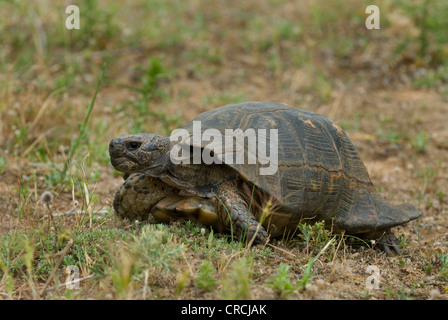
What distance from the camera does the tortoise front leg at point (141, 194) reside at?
3.40m

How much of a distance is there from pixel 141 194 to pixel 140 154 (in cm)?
32

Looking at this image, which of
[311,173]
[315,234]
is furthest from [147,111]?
[315,234]

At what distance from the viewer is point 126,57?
820 centimetres

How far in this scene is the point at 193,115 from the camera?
663 cm

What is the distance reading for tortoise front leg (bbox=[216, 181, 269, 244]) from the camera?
118 inches

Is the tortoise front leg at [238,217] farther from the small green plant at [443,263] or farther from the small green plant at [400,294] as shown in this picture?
the small green plant at [443,263]

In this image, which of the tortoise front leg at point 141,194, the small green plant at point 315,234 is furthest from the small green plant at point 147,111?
the small green plant at point 315,234

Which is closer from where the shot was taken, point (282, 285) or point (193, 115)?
point (282, 285)

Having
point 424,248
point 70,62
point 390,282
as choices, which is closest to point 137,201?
point 390,282

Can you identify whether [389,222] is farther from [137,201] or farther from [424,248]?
[137,201]

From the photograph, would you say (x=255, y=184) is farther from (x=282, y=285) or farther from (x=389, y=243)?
(x=389, y=243)

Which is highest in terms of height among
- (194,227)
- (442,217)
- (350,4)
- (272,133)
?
(350,4)

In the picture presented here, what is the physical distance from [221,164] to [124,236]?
0.85 metres

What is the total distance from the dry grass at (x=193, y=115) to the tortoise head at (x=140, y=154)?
0.26 meters
